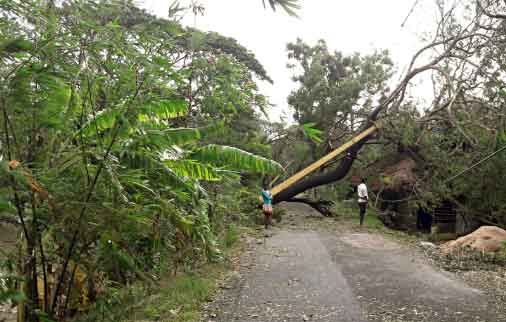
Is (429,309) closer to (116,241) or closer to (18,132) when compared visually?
(116,241)

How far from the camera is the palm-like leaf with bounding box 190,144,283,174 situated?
6781 mm

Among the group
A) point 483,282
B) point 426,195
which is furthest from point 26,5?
point 426,195

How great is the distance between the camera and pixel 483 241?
31.2 feet

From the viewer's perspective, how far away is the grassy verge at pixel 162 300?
5.23m

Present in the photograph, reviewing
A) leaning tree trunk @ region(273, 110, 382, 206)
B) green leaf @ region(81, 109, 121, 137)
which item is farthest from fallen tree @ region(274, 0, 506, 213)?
green leaf @ region(81, 109, 121, 137)

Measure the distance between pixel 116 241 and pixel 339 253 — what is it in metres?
6.14

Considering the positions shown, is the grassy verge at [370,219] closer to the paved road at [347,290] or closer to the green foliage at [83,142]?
the paved road at [347,290]

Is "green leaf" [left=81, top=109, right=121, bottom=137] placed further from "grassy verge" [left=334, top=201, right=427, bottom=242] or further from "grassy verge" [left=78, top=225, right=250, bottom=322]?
"grassy verge" [left=334, top=201, right=427, bottom=242]

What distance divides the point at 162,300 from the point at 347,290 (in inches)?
105

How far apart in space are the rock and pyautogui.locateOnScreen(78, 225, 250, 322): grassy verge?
5.26 meters

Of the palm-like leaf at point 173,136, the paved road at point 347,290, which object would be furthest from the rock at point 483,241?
the palm-like leaf at point 173,136

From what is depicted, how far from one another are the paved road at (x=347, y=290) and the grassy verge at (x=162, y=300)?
1.07ft

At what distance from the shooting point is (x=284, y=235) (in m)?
12.5

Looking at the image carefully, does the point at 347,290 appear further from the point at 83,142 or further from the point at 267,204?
the point at 267,204
